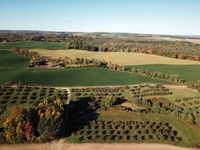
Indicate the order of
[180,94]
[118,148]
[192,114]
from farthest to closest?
1. [180,94]
2. [192,114]
3. [118,148]

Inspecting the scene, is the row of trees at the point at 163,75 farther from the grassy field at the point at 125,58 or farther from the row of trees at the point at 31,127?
the row of trees at the point at 31,127

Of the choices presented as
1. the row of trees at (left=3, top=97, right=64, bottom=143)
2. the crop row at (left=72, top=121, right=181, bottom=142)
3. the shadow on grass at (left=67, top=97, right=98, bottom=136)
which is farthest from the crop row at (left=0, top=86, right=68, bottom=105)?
the crop row at (left=72, top=121, right=181, bottom=142)

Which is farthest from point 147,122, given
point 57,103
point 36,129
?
point 36,129

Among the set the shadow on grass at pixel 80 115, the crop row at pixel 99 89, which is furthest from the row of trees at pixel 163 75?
the shadow on grass at pixel 80 115

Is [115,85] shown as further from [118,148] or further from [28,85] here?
[118,148]

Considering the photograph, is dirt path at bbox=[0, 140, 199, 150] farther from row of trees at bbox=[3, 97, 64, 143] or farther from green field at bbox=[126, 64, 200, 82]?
green field at bbox=[126, 64, 200, 82]
